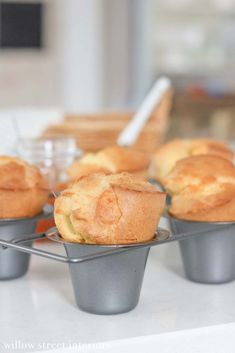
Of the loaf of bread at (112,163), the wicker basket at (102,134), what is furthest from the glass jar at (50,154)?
the wicker basket at (102,134)

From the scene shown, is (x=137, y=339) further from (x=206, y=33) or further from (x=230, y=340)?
(x=206, y=33)

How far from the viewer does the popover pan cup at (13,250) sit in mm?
879

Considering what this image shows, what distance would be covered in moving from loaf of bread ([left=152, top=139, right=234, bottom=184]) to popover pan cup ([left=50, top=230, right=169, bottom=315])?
0.31m

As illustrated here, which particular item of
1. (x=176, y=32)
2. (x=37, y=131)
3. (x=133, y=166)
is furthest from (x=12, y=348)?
(x=176, y=32)

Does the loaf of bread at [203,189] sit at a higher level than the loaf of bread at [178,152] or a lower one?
higher

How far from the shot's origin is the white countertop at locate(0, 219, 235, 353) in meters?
0.72

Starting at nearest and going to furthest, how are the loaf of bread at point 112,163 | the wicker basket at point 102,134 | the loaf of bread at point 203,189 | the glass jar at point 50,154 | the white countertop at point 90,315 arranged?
the white countertop at point 90,315
the loaf of bread at point 203,189
the loaf of bread at point 112,163
the glass jar at point 50,154
the wicker basket at point 102,134

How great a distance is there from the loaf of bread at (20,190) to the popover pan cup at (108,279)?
12cm

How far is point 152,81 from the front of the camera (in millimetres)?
5074

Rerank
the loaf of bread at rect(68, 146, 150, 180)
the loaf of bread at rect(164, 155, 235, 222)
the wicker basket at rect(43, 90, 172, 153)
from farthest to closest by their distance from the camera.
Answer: the wicker basket at rect(43, 90, 172, 153) → the loaf of bread at rect(68, 146, 150, 180) → the loaf of bread at rect(164, 155, 235, 222)

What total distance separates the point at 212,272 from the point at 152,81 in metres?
4.26

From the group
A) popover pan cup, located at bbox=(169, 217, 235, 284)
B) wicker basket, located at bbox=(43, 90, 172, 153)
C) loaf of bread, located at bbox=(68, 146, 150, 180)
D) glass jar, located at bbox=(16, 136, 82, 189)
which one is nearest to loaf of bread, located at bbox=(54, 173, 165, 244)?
popover pan cup, located at bbox=(169, 217, 235, 284)

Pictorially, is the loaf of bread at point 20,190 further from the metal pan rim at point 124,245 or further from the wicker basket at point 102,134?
the wicker basket at point 102,134

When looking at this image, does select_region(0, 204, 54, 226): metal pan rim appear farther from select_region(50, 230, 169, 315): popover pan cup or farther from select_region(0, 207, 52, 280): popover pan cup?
select_region(50, 230, 169, 315): popover pan cup
